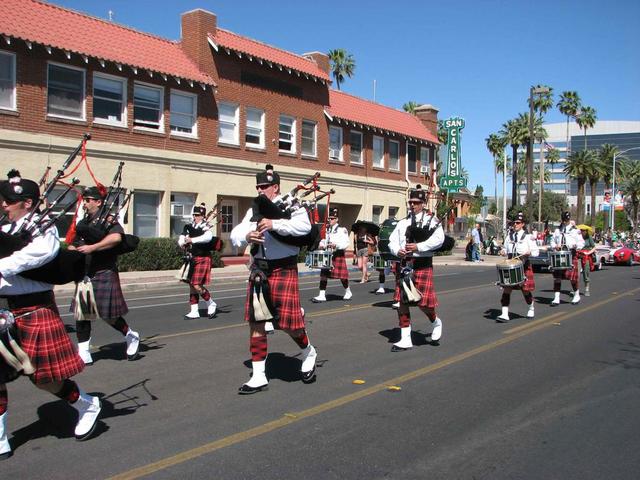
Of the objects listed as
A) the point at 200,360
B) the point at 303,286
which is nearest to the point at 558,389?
the point at 200,360

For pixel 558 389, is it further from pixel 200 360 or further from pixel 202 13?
pixel 202 13

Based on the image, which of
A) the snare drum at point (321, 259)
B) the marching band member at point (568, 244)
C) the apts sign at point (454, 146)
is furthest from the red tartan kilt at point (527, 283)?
the apts sign at point (454, 146)

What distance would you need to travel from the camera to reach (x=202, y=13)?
23.6m

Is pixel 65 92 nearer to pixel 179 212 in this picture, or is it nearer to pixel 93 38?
pixel 93 38

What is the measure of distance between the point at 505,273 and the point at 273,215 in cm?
618

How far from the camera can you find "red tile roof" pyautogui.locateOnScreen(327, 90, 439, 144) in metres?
31.0

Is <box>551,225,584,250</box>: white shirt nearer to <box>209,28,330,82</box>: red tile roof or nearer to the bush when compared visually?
the bush

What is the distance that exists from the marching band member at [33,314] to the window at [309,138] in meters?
24.2

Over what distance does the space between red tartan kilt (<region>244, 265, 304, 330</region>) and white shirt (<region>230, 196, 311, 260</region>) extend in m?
0.17

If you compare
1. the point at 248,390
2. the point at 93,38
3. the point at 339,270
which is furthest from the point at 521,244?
the point at 93,38

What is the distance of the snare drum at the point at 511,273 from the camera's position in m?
10.8

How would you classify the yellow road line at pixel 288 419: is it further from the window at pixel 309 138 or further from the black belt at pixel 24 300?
the window at pixel 309 138

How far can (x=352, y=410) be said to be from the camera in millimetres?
5602

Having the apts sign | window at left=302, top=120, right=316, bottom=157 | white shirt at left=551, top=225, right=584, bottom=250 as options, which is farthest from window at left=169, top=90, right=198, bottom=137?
the apts sign
